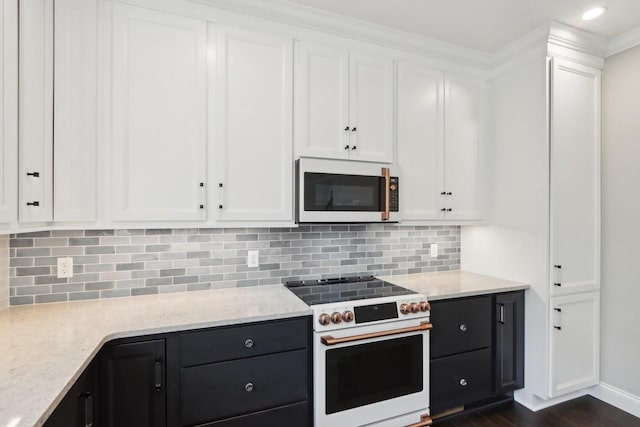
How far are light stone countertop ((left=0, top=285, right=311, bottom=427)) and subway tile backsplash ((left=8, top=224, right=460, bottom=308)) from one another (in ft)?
0.29

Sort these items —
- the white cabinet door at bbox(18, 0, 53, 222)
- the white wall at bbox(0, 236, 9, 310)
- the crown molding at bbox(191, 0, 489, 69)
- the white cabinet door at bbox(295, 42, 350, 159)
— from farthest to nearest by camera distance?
1. the white cabinet door at bbox(295, 42, 350, 159)
2. the crown molding at bbox(191, 0, 489, 69)
3. the white wall at bbox(0, 236, 9, 310)
4. the white cabinet door at bbox(18, 0, 53, 222)

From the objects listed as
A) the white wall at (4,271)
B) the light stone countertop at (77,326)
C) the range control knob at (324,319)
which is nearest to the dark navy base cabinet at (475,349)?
the range control knob at (324,319)

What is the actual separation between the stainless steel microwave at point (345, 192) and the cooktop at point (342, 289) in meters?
0.45

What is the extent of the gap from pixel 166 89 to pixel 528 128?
2419 mm

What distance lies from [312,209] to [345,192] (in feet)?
0.84

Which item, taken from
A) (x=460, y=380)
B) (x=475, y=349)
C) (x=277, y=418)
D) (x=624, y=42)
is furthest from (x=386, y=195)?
(x=624, y=42)

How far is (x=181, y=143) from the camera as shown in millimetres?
1882

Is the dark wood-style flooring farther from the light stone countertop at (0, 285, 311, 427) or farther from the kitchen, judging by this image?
the light stone countertop at (0, 285, 311, 427)

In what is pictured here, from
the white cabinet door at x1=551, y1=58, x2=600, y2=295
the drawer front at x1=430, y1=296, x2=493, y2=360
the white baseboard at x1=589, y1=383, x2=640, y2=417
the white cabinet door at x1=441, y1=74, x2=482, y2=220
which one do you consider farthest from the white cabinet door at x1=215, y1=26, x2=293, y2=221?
the white baseboard at x1=589, y1=383, x2=640, y2=417

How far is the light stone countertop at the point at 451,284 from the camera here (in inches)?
87.7

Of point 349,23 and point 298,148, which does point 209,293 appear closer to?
point 298,148

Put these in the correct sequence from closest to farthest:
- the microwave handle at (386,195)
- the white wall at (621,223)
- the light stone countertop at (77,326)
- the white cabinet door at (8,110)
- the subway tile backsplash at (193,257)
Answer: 1. the light stone countertop at (77,326)
2. the white cabinet door at (8,110)
3. the subway tile backsplash at (193,257)
4. the microwave handle at (386,195)
5. the white wall at (621,223)

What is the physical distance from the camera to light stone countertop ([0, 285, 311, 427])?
963mm

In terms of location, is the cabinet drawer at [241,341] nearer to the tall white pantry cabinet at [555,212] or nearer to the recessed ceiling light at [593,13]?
the tall white pantry cabinet at [555,212]
